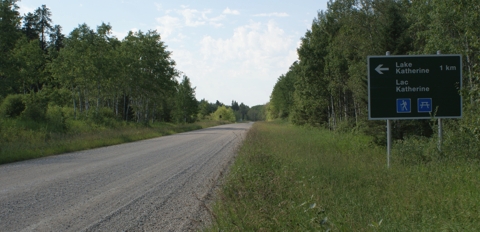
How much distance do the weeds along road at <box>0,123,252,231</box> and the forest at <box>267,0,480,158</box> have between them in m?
7.75

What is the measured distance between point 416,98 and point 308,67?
77.6ft

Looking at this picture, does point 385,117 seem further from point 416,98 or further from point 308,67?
point 308,67

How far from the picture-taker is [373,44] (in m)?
22.7

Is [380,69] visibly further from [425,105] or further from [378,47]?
[378,47]

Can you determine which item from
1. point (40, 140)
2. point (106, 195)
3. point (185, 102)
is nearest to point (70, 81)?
point (40, 140)

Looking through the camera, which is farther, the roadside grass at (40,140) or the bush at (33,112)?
the bush at (33,112)

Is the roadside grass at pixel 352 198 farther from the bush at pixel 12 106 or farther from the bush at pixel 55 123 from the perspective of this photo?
the bush at pixel 12 106

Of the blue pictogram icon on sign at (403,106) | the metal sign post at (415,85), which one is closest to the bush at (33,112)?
the metal sign post at (415,85)

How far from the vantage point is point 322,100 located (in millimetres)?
37594

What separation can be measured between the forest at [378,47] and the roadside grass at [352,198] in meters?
3.28

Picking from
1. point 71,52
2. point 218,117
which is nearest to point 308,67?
point 71,52

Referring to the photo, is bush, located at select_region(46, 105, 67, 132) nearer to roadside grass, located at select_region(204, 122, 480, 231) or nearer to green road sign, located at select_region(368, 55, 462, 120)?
roadside grass, located at select_region(204, 122, 480, 231)

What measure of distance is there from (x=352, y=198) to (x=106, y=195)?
198 inches

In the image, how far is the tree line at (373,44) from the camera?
17.2 metres
